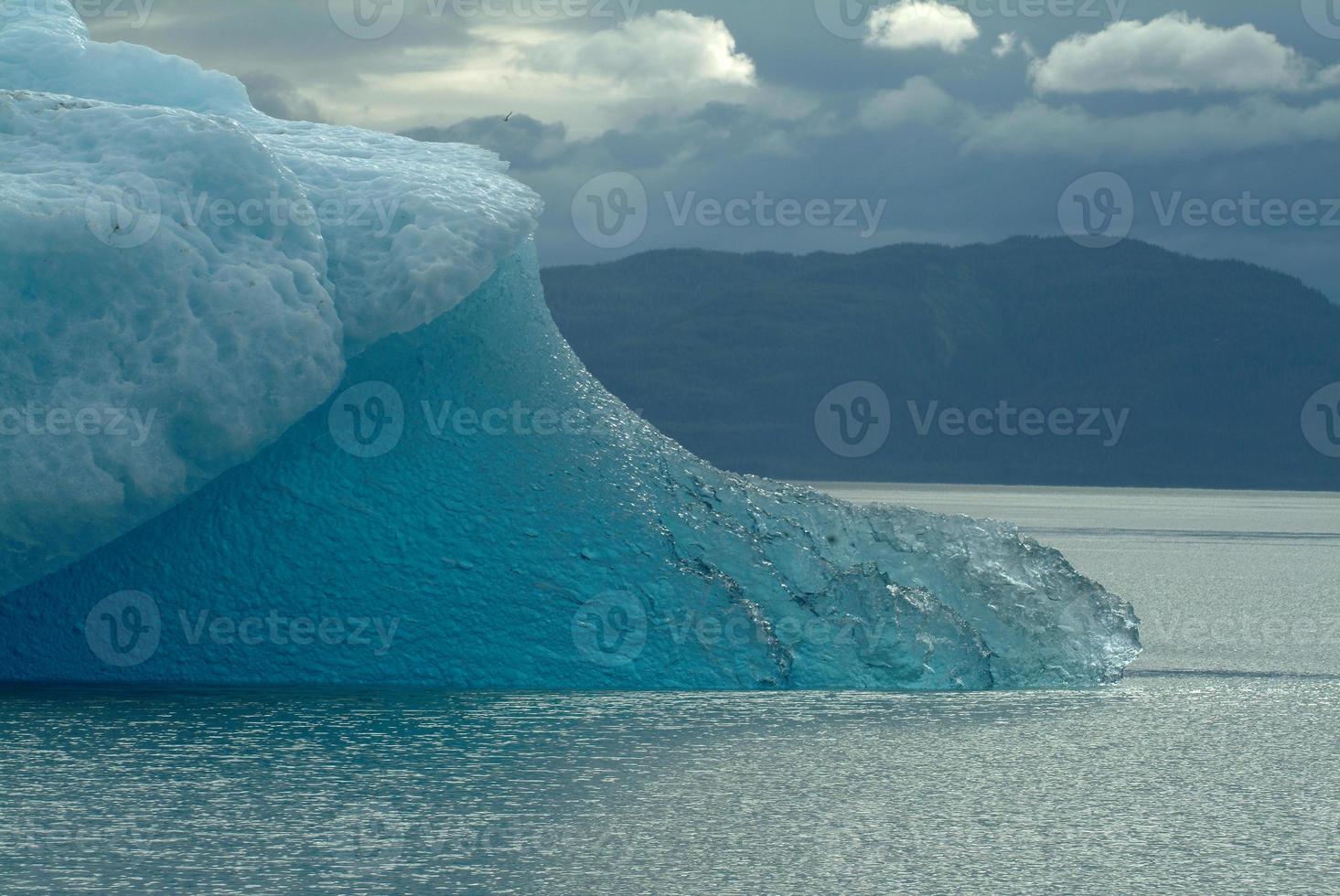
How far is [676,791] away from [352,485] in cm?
264

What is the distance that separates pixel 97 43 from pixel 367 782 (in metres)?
4.52

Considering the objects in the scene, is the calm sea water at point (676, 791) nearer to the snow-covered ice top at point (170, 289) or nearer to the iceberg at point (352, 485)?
the iceberg at point (352, 485)

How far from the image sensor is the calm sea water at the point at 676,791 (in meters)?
3.19

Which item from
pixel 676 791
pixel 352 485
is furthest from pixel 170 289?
pixel 676 791

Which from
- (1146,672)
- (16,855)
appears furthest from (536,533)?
Answer: (16,855)

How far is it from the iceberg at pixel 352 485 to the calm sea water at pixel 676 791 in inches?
13.7

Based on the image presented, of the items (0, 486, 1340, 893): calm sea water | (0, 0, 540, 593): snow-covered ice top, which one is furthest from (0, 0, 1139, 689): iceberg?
(0, 486, 1340, 893): calm sea water

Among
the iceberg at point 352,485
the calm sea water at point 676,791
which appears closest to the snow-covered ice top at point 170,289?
the iceberg at point 352,485

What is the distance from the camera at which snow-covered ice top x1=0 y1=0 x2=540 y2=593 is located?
17.3 feet

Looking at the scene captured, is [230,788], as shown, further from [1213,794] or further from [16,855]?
[1213,794]

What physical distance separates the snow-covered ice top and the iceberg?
1cm

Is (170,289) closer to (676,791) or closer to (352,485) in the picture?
(352,485)

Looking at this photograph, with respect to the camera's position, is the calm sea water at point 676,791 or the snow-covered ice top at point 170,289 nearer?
the calm sea water at point 676,791

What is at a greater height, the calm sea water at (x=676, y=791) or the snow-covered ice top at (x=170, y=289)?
the snow-covered ice top at (x=170, y=289)
